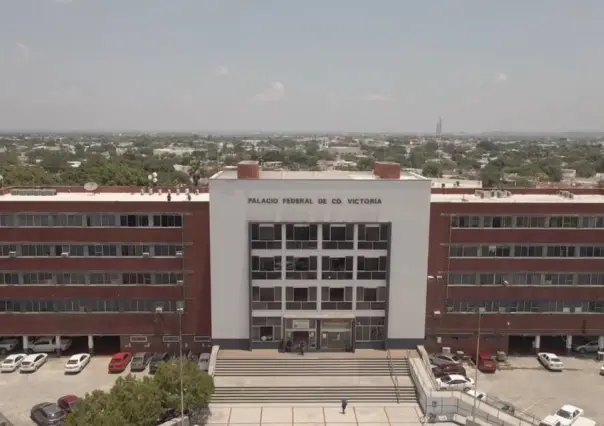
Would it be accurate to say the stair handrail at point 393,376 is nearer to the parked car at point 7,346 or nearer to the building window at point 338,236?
the building window at point 338,236

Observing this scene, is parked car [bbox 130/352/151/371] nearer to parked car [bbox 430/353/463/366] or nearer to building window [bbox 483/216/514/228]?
parked car [bbox 430/353/463/366]

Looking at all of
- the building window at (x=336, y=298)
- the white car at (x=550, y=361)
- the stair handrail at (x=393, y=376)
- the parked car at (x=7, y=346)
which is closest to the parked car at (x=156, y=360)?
the parked car at (x=7, y=346)

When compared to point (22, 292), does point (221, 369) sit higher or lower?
lower

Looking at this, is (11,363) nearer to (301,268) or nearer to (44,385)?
(44,385)

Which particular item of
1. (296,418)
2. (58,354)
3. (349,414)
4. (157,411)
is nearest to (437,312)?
(349,414)

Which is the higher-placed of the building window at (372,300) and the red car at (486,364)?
the building window at (372,300)

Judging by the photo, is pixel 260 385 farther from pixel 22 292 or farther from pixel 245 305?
pixel 22 292

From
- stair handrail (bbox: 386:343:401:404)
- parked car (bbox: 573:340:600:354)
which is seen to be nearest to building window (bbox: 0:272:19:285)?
stair handrail (bbox: 386:343:401:404)
